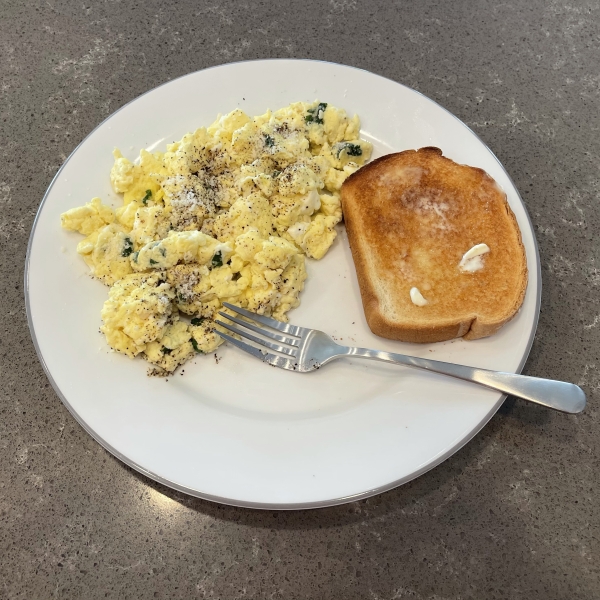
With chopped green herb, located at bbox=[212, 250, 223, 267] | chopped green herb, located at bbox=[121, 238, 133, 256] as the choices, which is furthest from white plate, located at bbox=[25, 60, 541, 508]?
chopped green herb, located at bbox=[212, 250, 223, 267]

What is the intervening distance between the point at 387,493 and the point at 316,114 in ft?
4.39

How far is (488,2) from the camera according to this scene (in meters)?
2.49

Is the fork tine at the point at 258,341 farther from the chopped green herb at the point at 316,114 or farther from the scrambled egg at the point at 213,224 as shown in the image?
the chopped green herb at the point at 316,114

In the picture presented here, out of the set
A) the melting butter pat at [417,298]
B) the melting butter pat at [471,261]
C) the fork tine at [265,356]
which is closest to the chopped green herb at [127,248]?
the fork tine at [265,356]

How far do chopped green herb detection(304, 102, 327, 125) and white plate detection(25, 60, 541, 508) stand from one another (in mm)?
332

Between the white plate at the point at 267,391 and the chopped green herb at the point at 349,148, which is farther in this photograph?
the chopped green herb at the point at 349,148

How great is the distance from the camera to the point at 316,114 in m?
1.84

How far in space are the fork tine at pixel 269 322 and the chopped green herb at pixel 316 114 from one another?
2.51 ft

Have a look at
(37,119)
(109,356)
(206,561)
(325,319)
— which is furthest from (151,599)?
(37,119)

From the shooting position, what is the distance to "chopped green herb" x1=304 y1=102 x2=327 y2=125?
1.83m

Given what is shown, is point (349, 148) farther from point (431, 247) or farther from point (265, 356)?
point (265, 356)

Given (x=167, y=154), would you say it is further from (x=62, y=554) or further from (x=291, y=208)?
(x=62, y=554)

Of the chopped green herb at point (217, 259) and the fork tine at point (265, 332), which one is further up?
the chopped green herb at point (217, 259)

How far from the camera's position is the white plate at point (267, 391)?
1.39 metres
